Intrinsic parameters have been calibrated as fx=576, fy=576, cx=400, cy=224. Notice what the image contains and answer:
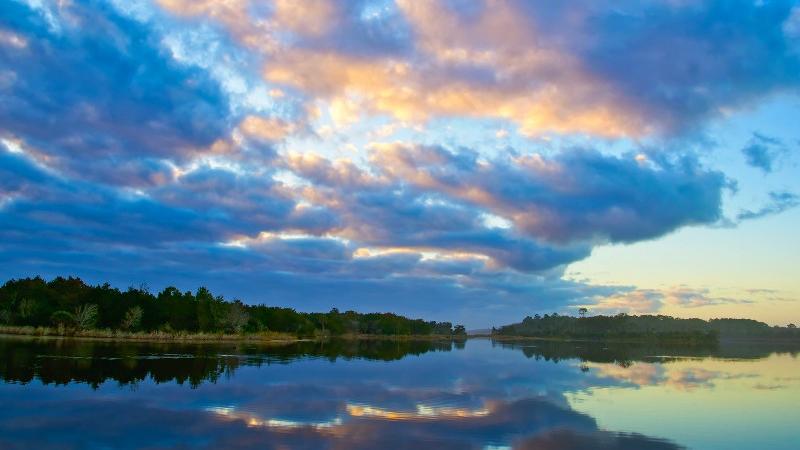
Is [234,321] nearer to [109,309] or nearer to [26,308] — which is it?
[109,309]

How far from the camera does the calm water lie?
800 inches

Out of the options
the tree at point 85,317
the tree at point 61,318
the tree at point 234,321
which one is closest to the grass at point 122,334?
the tree at point 85,317

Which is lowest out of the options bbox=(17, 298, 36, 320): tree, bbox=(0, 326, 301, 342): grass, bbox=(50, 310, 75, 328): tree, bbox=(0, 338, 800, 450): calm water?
bbox=(0, 338, 800, 450): calm water

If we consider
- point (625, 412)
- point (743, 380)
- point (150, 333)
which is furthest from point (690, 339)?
point (625, 412)

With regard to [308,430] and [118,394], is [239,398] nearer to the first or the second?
[118,394]

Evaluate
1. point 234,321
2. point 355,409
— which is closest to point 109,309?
point 234,321

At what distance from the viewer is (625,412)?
30.0m

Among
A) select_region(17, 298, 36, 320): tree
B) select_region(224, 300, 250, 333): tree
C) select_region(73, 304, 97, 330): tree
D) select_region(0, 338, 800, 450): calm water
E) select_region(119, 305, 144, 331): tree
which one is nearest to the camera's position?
select_region(0, 338, 800, 450): calm water

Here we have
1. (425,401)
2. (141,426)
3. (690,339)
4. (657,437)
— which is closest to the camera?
(141,426)

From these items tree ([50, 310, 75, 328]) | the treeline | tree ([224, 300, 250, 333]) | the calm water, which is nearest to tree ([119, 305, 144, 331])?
the treeline

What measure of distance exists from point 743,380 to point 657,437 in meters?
34.8

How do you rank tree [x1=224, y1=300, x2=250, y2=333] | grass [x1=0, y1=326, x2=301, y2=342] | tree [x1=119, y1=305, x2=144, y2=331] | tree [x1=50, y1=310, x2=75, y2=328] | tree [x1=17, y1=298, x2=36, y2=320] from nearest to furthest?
1. grass [x1=0, y1=326, x2=301, y2=342]
2. tree [x1=17, y1=298, x2=36, y2=320]
3. tree [x1=50, y1=310, x2=75, y2=328]
4. tree [x1=119, y1=305, x2=144, y2=331]
5. tree [x1=224, y1=300, x2=250, y2=333]

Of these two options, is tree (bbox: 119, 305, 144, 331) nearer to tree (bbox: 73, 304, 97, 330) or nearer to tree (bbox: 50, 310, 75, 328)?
tree (bbox: 73, 304, 97, 330)

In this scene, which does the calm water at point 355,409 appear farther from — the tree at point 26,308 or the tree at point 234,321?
the tree at point 234,321
